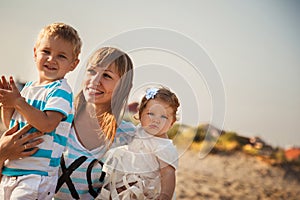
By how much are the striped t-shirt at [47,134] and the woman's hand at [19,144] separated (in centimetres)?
2

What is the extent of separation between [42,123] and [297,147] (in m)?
3.70

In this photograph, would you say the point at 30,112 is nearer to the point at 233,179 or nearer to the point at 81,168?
the point at 81,168

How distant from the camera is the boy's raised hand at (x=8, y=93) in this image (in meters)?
1.49

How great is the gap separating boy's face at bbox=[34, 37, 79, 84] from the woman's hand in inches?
7.0

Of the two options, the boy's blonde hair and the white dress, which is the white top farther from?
the boy's blonde hair

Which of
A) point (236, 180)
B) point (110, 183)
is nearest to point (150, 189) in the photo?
point (110, 183)

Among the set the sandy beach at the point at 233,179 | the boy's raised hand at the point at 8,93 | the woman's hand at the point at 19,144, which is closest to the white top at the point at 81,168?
the woman's hand at the point at 19,144

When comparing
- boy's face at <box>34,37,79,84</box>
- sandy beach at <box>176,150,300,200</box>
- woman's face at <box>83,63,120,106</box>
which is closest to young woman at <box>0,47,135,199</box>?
woman's face at <box>83,63,120,106</box>

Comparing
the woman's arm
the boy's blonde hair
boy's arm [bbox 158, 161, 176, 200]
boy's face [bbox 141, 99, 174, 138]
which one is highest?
the boy's blonde hair

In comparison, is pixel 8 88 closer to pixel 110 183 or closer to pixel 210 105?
pixel 110 183

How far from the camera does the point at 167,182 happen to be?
1.59 m

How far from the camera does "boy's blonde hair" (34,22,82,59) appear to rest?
1582mm

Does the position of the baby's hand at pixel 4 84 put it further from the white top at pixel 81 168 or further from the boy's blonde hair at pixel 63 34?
the white top at pixel 81 168

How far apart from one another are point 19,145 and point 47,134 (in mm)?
92
